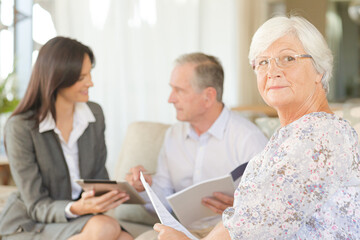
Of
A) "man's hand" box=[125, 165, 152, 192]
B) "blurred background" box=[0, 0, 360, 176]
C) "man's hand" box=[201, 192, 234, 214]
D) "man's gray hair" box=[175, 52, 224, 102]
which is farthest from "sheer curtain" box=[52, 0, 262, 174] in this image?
"man's hand" box=[201, 192, 234, 214]

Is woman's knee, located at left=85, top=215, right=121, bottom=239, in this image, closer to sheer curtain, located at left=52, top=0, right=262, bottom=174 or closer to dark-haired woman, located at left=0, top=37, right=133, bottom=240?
dark-haired woman, located at left=0, top=37, right=133, bottom=240

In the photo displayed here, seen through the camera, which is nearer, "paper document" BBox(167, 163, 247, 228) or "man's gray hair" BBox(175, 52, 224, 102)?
"paper document" BBox(167, 163, 247, 228)

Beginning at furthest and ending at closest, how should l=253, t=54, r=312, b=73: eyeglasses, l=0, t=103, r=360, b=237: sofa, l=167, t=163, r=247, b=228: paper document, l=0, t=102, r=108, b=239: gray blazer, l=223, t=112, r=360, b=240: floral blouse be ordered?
1. l=0, t=103, r=360, b=237: sofa
2. l=0, t=102, r=108, b=239: gray blazer
3. l=167, t=163, r=247, b=228: paper document
4. l=253, t=54, r=312, b=73: eyeglasses
5. l=223, t=112, r=360, b=240: floral blouse

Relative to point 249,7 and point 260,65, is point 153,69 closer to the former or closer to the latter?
point 249,7

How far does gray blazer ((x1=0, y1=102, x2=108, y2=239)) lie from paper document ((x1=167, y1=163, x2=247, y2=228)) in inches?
15.0

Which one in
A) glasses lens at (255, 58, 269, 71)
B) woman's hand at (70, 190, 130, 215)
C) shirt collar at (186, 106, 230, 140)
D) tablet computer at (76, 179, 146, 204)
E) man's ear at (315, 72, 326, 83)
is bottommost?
woman's hand at (70, 190, 130, 215)

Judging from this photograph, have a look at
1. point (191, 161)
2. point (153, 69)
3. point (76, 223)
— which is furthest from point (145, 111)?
point (76, 223)

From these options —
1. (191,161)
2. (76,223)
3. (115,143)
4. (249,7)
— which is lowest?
(115,143)

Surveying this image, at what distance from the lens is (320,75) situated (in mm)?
1387

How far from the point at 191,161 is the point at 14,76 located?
7.27 feet

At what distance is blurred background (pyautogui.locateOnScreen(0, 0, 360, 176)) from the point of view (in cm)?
433

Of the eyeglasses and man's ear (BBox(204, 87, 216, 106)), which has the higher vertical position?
the eyeglasses

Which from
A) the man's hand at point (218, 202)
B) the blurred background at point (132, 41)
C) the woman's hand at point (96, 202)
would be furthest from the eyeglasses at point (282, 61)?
the blurred background at point (132, 41)

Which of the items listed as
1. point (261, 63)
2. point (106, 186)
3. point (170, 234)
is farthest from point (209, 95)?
point (170, 234)
